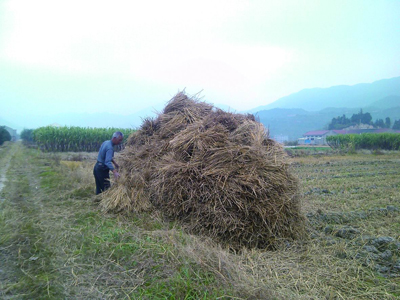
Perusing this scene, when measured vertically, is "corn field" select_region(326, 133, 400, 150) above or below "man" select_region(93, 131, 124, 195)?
below

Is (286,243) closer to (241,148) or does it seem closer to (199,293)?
(241,148)

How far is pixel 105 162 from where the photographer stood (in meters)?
6.89

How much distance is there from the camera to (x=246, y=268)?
3.83 metres

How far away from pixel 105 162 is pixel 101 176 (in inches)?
21.5

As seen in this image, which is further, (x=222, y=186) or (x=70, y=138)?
(x=70, y=138)

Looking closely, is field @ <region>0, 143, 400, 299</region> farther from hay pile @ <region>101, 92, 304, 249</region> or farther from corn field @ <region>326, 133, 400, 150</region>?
corn field @ <region>326, 133, 400, 150</region>

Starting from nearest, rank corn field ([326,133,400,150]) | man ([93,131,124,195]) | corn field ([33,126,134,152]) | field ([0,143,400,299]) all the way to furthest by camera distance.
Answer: field ([0,143,400,299]), man ([93,131,124,195]), corn field ([33,126,134,152]), corn field ([326,133,400,150])

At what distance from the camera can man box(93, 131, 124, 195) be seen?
6896 mm

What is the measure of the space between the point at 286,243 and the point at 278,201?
685 millimetres

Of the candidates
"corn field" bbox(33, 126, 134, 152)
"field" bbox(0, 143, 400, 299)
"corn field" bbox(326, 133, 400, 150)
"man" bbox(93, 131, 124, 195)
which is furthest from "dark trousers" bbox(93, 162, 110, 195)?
"corn field" bbox(326, 133, 400, 150)

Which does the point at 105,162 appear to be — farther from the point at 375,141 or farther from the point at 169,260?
the point at 375,141

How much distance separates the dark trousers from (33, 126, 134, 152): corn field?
23558 mm

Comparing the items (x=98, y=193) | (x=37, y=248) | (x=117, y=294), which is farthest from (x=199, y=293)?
(x=98, y=193)

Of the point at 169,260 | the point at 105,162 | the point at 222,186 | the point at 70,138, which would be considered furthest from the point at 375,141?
the point at 169,260
